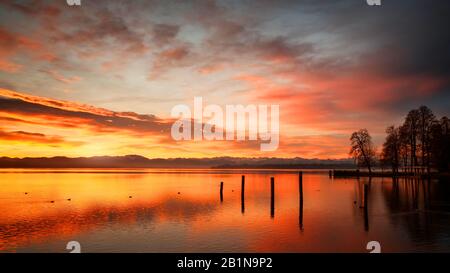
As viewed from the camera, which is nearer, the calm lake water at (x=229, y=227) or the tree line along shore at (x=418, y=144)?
the calm lake water at (x=229, y=227)

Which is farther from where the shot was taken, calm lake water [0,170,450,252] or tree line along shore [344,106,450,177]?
tree line along shore [344,106,450,177]

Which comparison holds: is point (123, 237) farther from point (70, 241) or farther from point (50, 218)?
point (50, 218)

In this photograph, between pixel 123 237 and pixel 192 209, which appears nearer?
pixel 123 237

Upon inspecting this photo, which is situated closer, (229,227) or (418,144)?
(229,227)

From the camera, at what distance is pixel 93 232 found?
26547 mm

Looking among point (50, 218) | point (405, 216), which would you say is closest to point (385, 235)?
point (405, 216)
